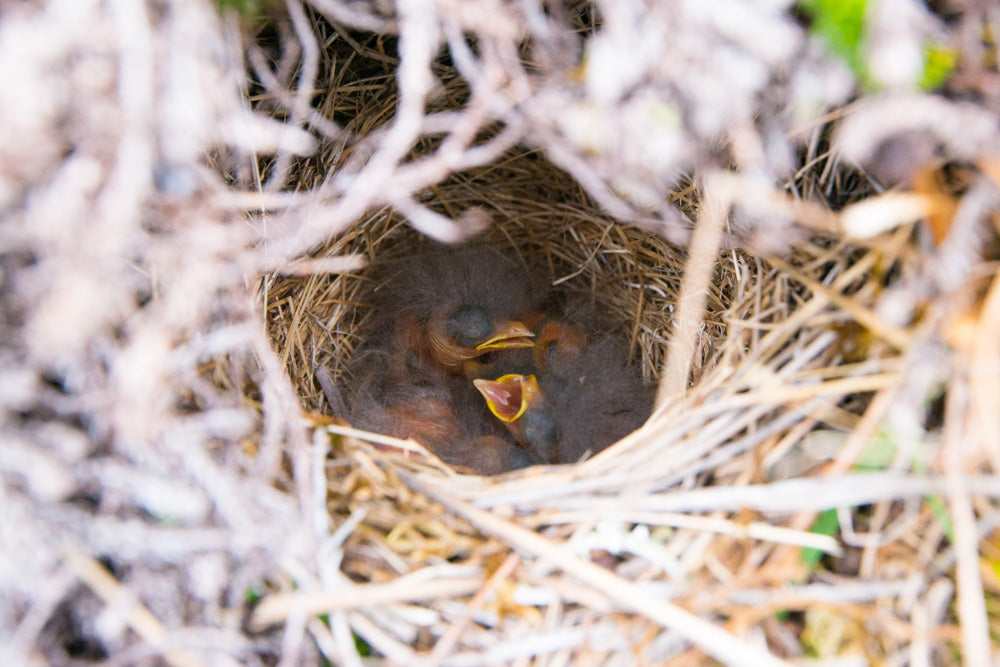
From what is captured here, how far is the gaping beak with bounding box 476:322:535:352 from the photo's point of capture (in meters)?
1.86

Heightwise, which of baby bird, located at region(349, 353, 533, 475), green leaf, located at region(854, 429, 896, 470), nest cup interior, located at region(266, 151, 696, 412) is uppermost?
green leaf, located at region(854, 429, 896, 470)

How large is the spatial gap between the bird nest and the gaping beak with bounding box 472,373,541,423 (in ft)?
1.89

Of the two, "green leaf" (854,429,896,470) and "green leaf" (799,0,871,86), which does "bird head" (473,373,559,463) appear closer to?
"green leaf" (854,429,896,470)

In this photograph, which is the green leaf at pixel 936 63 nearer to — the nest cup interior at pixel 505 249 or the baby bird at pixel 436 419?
the nest cup interior at pixel 505 249

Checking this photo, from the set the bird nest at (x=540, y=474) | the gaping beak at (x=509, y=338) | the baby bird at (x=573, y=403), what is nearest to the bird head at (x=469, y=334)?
the gaping beak at (x=509, y=338)

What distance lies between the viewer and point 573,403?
64.1 inches

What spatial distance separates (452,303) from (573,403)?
1.64 feet

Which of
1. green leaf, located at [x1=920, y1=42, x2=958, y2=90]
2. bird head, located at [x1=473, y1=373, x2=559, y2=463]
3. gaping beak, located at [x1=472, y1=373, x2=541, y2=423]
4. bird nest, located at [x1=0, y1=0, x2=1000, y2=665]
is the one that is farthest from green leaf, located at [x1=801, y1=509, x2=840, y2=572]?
gaping beak, located at [x1=472, y1=373, x2=541, y2=423]

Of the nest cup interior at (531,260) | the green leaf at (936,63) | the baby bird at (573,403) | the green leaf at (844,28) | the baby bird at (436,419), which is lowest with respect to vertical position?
the baby bird at (436,419)

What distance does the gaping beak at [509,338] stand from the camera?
1.86 m

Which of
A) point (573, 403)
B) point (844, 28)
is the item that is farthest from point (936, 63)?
point (573, 403)

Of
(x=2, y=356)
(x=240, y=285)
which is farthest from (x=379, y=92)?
(x=2, y=356)

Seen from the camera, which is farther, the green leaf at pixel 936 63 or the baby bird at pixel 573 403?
the baby bird at pixel 573 403

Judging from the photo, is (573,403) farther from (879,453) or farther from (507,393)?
(879,453)
